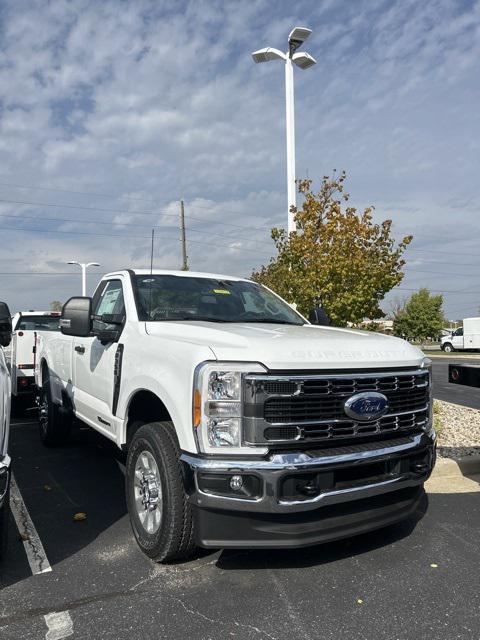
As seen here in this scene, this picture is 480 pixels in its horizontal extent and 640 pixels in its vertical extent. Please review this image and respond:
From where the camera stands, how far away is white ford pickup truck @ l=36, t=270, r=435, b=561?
9.68ft

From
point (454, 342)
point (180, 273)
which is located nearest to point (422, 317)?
point (454, 342)

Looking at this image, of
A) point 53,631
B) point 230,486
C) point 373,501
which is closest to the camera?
point 53,631

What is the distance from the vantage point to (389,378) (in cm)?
338

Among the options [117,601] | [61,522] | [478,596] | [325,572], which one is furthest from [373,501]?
[61,522]

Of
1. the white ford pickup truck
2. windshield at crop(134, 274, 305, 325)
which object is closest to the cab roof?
windshield at crop(134, 274, 305, 325)

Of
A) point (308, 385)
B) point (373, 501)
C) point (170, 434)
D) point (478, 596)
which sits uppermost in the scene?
point (308, 385)

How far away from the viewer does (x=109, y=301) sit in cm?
495

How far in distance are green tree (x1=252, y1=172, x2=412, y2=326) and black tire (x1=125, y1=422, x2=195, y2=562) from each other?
5.83 meters

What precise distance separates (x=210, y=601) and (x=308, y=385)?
1.33 m

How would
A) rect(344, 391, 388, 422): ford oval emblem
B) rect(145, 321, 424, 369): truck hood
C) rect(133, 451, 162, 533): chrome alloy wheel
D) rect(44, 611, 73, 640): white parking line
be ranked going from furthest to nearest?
rect(133, 451, 162, 533): chrome alloy wheel, rect(344, 391, 388, 422): ford oval emblem, rect(145, 321, 424, 369): truck hood, rect(44, 611, 73, 640): white parking line

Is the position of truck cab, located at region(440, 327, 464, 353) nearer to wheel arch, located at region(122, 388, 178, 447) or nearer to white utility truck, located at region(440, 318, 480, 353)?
white utility truck, located at region(440, 318, 480, 353)

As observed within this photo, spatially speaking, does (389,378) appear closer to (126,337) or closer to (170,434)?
(170,434)

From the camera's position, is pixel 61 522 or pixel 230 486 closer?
pixel 230 486

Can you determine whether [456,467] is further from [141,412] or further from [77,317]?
[77,317]
